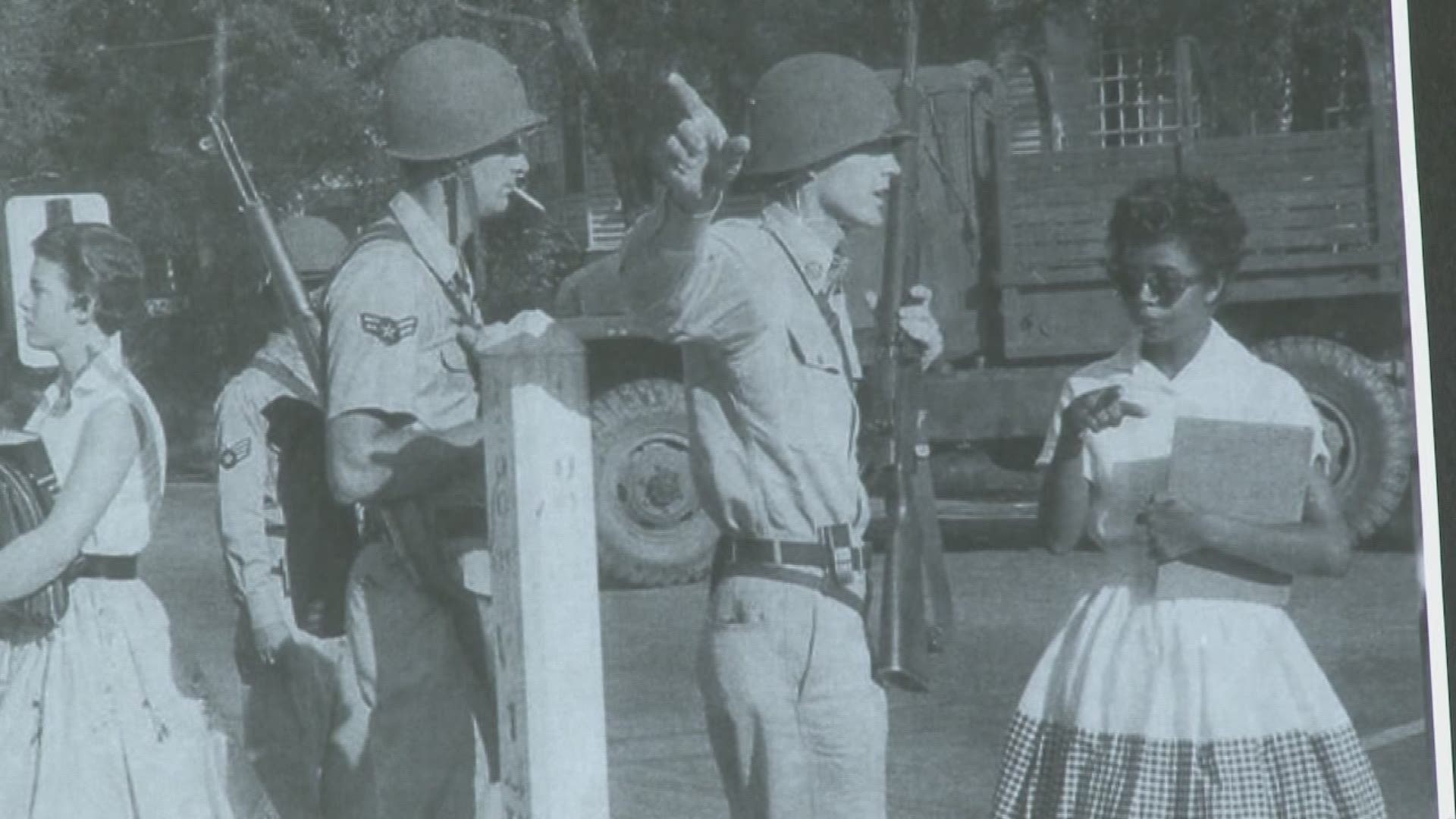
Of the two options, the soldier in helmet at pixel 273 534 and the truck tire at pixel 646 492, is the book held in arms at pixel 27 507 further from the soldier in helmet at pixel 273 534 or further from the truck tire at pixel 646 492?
the truck tire at pixel 646 492

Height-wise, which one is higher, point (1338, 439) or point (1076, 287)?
point (1076, 287)

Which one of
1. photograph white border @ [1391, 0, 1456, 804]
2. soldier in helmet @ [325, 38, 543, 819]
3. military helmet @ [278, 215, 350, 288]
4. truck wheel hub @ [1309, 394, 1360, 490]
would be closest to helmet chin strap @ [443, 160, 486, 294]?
soldier in helmet @ [325, 38, 543, 819]

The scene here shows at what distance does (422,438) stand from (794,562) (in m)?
0.60

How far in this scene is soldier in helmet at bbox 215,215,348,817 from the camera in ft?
13.1

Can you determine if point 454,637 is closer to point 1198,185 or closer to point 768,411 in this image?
point 768,411

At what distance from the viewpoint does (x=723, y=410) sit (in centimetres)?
336

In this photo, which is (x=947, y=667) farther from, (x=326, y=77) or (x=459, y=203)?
(x=326, y=77)

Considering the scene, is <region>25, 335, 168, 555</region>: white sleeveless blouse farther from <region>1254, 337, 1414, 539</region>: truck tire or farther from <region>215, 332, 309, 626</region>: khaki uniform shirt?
<region>1254, 337, 1414, 539</region>: truck tire

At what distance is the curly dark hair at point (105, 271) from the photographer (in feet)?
13.1

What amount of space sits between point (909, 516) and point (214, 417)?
1.27 metres

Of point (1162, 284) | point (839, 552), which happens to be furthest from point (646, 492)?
point (1162, 284)

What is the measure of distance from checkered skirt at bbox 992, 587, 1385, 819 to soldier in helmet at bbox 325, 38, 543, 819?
2.91 feet

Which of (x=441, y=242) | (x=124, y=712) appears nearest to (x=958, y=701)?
(x=441, y=242)

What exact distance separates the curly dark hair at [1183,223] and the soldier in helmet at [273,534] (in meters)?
1.36
